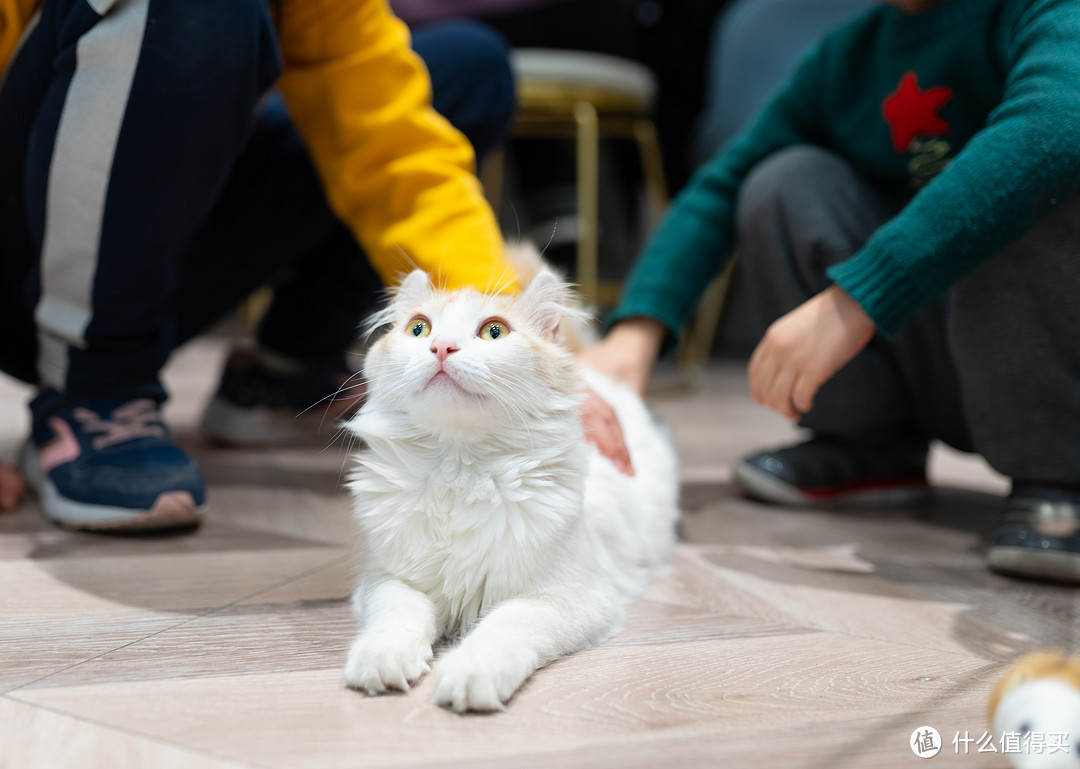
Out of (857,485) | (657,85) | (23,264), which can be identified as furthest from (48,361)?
(657,85)

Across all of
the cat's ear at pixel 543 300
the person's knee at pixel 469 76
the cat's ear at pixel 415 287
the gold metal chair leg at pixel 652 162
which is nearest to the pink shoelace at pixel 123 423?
the cat's ear at pixel 415 287

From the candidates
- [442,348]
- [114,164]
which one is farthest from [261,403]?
[442,348]

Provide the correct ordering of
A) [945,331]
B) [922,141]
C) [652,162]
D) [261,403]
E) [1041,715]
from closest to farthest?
[1041,715], [922,141], [945,331], [261,403], [652,162]

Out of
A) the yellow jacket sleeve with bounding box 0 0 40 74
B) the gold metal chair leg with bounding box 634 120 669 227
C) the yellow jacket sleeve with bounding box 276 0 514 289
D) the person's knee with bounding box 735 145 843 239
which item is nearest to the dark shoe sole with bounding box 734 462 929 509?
the person's knee with bounding box 735 145 843 239

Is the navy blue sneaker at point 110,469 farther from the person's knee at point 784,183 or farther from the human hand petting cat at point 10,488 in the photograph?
the person's knee at point 784,183

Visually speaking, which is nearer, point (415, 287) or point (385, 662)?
point (385, 662)

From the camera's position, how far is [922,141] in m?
1.08

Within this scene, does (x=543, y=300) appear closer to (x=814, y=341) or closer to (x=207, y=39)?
(x=814, y=341)

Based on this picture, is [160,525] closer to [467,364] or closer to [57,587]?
[57,587]

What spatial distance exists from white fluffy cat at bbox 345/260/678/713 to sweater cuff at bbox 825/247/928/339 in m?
0.32

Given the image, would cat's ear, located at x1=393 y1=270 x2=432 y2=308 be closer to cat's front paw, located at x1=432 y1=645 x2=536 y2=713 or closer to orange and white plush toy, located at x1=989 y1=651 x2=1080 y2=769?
cat's front paw, located at x1=432 y1=645 x2=536 y2=713

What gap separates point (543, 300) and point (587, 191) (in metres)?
1.53

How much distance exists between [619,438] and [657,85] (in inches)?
94.8

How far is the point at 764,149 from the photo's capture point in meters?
1.29
